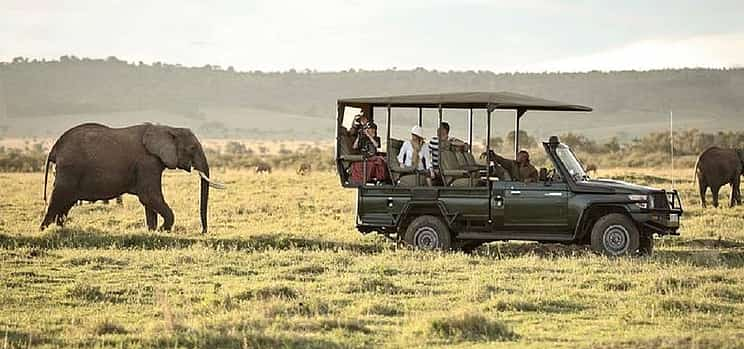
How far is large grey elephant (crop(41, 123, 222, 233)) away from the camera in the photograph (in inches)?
942

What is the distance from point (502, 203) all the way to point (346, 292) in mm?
4259

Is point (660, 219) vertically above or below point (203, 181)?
below

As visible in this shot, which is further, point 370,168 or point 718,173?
point 718,173

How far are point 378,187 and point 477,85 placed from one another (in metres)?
117

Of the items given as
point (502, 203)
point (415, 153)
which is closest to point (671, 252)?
point (502, 203)

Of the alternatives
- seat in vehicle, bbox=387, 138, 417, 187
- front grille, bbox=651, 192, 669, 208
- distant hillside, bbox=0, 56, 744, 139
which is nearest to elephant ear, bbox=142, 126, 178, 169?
seat in vehicle, bbox=387, 138, 417, 187

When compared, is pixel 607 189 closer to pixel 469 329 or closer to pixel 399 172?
pixel 399 172

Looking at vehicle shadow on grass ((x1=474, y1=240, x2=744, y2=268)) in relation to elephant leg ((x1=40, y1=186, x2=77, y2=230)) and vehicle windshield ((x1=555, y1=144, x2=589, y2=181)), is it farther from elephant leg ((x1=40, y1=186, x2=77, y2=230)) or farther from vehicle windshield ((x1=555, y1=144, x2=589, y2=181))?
elephant leg ((x1=40, y1=186, x2=77, y2=230))

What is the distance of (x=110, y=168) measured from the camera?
24.0m

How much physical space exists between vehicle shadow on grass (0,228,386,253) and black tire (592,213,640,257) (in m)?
3.34

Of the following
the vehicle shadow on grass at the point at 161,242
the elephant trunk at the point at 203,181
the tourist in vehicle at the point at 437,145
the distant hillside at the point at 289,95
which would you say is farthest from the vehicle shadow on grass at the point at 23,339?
the distant hillside at the point at 289,95

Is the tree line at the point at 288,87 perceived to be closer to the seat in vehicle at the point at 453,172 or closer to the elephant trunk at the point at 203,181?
the elephant trunk at the point at 203,181

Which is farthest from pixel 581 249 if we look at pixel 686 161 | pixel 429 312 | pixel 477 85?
pixel 477 85

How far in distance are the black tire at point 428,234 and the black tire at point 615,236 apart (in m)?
2.08
